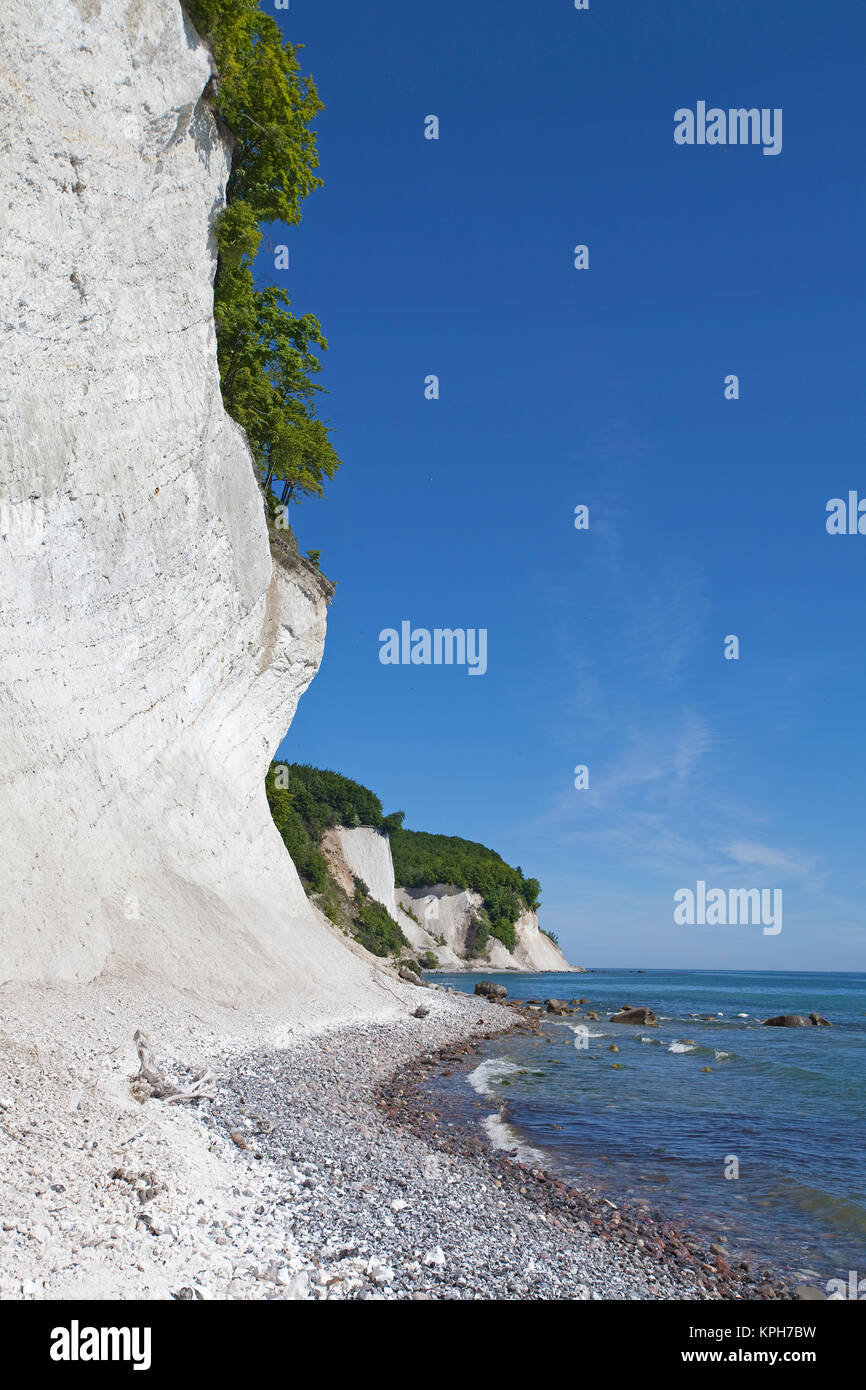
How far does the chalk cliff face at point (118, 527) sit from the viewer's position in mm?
14984

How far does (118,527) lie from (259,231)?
Answer: 1071cm

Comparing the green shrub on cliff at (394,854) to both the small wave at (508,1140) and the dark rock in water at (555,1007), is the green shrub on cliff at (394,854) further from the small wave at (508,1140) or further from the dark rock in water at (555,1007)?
the small wave at (508,1140)

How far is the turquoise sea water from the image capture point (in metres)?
11.8

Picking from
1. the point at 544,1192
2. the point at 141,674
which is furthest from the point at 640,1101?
the point at 141,674

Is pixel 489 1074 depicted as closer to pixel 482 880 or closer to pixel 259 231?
pixel 259 231

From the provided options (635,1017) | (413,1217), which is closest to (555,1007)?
(635,1017)

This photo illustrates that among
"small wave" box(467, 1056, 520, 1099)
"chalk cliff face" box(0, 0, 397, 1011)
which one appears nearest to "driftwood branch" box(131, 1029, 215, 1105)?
"chalk cliff face" box(0, 0, 397, 1011)

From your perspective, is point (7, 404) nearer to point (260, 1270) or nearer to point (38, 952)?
point (38, 952)

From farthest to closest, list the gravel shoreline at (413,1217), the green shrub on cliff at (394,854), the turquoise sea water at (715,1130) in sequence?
the green shrub on cliff at (394,854)
the turquoise sea water at (715,1130)
the gravel shoreline at (413,1217)

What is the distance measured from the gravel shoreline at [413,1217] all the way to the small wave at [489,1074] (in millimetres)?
4054

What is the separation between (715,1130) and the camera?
1744cm

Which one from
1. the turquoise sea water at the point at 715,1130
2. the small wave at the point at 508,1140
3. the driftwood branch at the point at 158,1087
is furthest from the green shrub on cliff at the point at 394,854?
the driftwood branch at the point at 158,1087

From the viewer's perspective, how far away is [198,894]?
19.8 metres

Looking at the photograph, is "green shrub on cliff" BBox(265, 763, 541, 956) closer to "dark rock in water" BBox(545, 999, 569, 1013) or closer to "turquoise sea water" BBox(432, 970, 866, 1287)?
"dark rock in water" BBox(545, 999, 569, 1013)
